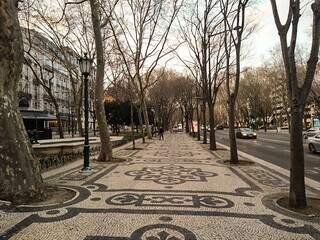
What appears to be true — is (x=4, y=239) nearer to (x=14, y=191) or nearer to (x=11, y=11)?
(x=14, y=191)

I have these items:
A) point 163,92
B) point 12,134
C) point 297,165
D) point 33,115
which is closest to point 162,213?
point 297,165

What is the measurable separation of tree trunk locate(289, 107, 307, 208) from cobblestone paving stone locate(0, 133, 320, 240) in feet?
1.62

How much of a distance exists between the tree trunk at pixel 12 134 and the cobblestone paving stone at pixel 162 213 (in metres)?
0.53

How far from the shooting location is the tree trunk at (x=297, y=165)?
23.5ft

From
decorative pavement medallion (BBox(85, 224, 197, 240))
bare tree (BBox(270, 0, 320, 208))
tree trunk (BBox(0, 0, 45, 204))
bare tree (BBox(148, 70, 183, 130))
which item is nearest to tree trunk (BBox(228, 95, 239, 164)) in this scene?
bare tree (BBox(270, 0, 320, 208))

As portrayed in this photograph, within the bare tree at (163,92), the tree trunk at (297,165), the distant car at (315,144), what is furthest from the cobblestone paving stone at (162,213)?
the bare tree at (163,92)

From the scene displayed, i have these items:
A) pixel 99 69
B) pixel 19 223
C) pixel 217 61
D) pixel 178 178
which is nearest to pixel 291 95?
pixel 178 178

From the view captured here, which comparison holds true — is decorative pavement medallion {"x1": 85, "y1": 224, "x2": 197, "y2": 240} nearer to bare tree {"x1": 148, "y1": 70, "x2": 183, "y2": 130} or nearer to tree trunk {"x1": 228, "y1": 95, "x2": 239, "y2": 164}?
tree trunk {"x1": 228, "y1": 95, "x2": 239, "y2": 164}

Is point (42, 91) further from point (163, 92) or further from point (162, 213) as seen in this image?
point (162, 213)

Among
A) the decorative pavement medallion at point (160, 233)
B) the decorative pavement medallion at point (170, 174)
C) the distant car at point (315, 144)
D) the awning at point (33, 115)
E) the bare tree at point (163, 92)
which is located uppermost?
the bare tree at point (163, 92)

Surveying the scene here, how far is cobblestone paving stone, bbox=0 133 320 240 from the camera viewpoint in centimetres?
547

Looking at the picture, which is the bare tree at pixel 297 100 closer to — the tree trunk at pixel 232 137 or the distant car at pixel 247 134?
the tree trunk at pixel 232 137

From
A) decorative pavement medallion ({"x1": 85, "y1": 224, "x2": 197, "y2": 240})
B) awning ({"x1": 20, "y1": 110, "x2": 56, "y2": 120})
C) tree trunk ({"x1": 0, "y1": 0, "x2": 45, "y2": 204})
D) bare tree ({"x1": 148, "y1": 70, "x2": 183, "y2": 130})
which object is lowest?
decorative pavement medallion ({"x1": 85, "y1": 224, "x2": 197, "y2": 240})

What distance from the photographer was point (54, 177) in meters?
10.8
